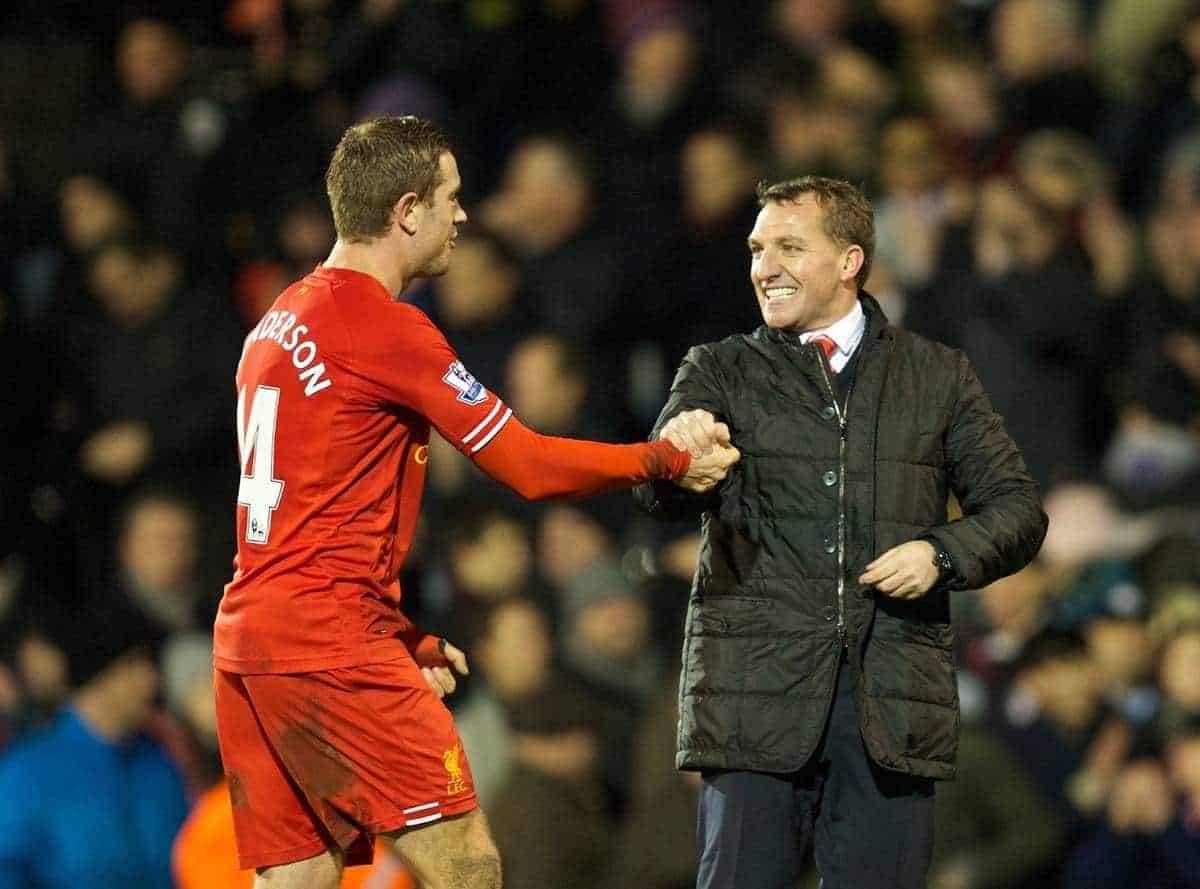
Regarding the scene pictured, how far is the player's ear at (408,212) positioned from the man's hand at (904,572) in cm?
115

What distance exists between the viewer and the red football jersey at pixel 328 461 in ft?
13.3

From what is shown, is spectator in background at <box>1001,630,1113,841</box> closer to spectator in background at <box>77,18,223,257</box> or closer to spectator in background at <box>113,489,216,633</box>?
spectator in background at <box>113,489,216,633</box>

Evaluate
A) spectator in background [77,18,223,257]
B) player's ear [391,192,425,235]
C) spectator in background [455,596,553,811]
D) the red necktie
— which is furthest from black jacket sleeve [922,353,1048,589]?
spectator in background [77,18,223,257]

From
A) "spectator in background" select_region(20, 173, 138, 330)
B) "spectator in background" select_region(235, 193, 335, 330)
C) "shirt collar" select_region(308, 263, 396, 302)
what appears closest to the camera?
"shirt collar" select_region(308, 263, 396, 302)

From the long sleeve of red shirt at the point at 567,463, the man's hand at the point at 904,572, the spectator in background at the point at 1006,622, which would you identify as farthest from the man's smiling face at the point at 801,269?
the spectator in background at the point at 1006,622

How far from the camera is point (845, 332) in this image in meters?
4.44

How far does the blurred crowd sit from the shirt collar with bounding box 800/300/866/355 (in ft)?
7.11

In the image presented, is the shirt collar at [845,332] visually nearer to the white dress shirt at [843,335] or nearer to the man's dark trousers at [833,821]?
the white dress shirt at [843,335]

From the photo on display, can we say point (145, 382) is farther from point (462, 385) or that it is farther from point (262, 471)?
point (462, 385)

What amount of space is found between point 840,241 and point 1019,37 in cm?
340

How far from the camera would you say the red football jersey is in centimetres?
404

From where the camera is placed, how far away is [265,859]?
414 cm

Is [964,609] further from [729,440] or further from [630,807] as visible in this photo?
[729,440]

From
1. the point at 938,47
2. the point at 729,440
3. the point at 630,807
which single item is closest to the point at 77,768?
the point at 630,807
